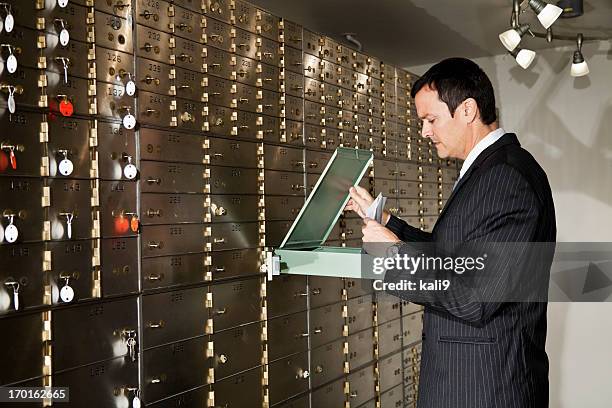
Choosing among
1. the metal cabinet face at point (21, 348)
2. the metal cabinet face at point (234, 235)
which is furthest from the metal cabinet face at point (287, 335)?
the metal cabinet face at point (21, 348)

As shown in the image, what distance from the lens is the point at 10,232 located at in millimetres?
2186

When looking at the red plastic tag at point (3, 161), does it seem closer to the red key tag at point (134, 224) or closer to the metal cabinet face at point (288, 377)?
the red key tag at point (134, 224)

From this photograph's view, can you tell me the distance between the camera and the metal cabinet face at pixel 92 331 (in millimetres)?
2371

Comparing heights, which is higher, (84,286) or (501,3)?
(501,3)

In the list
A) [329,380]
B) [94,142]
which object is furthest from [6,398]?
[329,380]

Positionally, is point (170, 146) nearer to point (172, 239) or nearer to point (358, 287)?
point (172, 239)

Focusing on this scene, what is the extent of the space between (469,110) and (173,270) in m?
1.39

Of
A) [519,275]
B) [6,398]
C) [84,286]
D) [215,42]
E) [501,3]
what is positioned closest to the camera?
[519,275]

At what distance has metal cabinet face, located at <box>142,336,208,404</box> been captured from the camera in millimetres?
2723

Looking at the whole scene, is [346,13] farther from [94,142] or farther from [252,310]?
[94,142]

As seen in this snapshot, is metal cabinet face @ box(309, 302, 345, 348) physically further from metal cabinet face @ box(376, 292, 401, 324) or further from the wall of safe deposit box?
metal cabinet face @ box(376, 292, 401, 324)

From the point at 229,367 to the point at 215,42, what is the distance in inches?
57.7

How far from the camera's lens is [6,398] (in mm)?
2178

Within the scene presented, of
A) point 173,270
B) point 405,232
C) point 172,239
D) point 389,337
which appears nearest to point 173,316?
point 173,270
